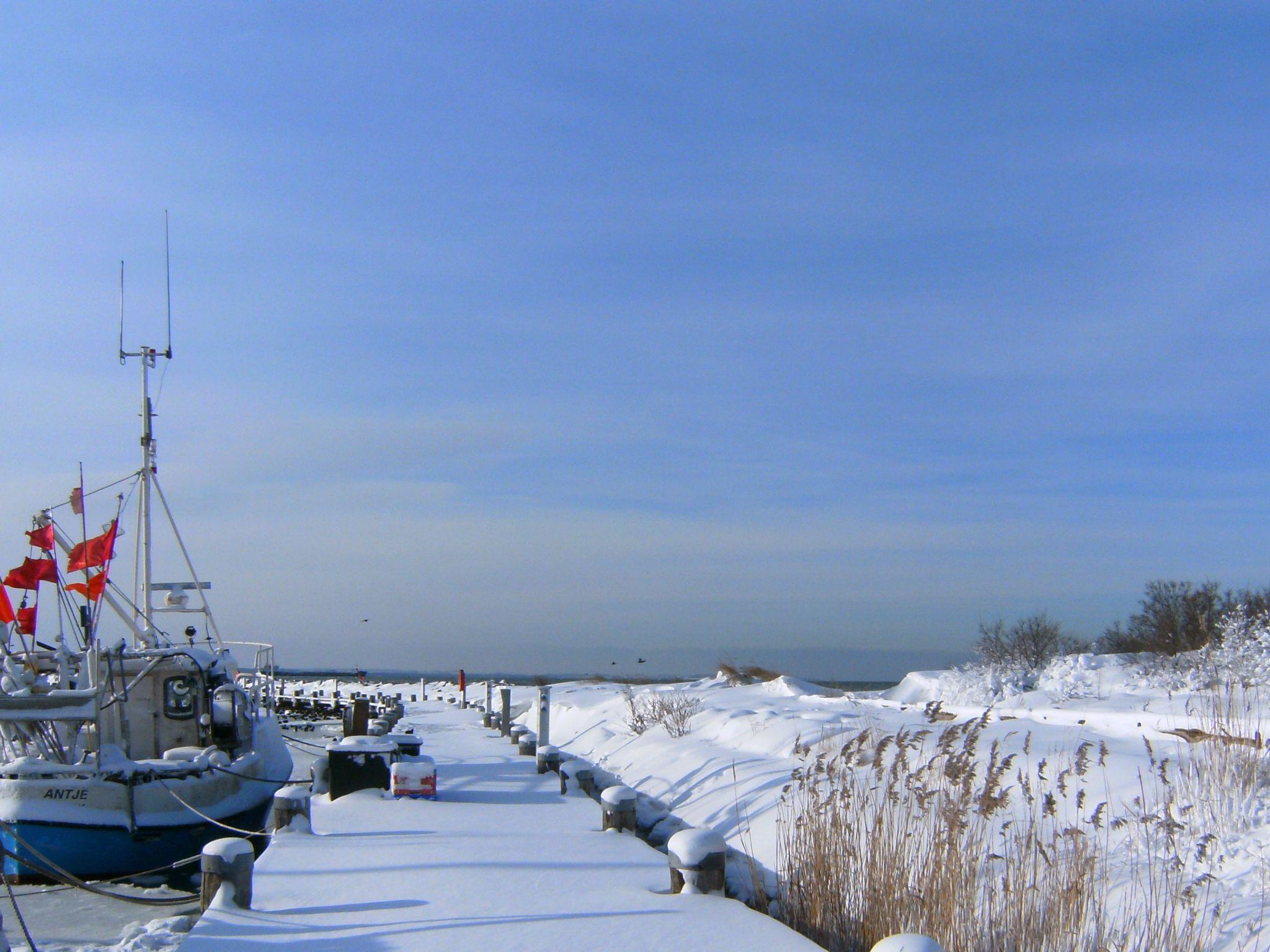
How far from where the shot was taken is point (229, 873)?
7.21 metres

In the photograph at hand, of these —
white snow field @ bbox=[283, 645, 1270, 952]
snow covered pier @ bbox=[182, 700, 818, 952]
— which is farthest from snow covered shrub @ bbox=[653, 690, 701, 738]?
snow covered pier @ bbox=[182, 700, 818, 952]

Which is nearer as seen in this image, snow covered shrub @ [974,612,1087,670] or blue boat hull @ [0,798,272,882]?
blue boat hull @ [0,798,272,882]

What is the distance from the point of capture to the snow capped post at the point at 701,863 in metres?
7.46

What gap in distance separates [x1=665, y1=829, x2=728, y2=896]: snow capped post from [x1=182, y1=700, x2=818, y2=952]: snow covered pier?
79 mm

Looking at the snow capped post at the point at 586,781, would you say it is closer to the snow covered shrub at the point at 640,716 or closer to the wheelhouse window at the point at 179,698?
the wheelhouse window at the point at 179,698

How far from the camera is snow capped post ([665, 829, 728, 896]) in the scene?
746cm

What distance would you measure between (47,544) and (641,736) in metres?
11.4

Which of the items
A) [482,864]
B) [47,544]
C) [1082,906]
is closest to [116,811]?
[47,544]

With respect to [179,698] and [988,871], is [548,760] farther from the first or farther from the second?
[988,871]

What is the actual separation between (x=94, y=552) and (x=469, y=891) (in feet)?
45.2

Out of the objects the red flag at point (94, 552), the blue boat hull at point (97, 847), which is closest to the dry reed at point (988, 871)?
the blue boat hull at point (97, 847)

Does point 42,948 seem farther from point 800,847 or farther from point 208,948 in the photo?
point 800,847

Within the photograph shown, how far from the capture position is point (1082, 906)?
5785mm

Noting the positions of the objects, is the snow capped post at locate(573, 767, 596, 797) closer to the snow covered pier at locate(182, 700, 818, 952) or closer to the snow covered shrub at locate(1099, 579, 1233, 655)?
the snow covered pier at locate(182, 700, 818, 952)
